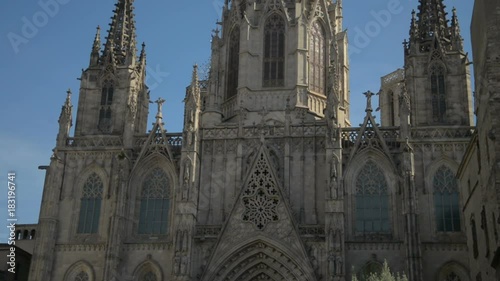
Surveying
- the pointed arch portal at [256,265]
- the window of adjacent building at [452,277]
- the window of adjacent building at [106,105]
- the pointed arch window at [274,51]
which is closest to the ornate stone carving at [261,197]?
the pointed arch portal at [256,265]

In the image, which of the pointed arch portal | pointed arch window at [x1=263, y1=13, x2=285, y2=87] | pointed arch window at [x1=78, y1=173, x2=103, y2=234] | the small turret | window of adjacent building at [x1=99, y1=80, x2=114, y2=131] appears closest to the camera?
the pointed arch portal

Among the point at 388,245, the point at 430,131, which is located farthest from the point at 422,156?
the point at 388,245

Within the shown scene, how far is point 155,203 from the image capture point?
142 feet

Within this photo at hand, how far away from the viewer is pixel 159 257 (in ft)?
136

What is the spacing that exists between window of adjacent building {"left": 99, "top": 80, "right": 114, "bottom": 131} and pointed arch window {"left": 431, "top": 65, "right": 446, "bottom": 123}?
19778mm

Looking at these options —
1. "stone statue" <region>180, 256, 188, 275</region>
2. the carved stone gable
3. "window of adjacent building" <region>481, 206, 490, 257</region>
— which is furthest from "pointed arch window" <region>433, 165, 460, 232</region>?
"stone statue" <region>180, 256, 188, 275</region>

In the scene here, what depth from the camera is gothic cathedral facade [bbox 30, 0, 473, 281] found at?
39.6 m

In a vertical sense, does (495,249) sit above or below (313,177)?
below

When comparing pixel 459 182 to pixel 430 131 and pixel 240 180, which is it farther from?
pixel 240 180

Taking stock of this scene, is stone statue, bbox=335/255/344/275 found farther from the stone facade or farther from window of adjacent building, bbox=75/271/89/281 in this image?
window of adjacent building, bbox=75/271/89/281

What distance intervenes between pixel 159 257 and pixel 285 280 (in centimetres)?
731

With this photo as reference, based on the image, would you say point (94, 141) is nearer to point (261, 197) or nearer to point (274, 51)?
point (261, 197)

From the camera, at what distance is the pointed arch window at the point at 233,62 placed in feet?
159

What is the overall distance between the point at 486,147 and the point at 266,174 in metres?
15.6
